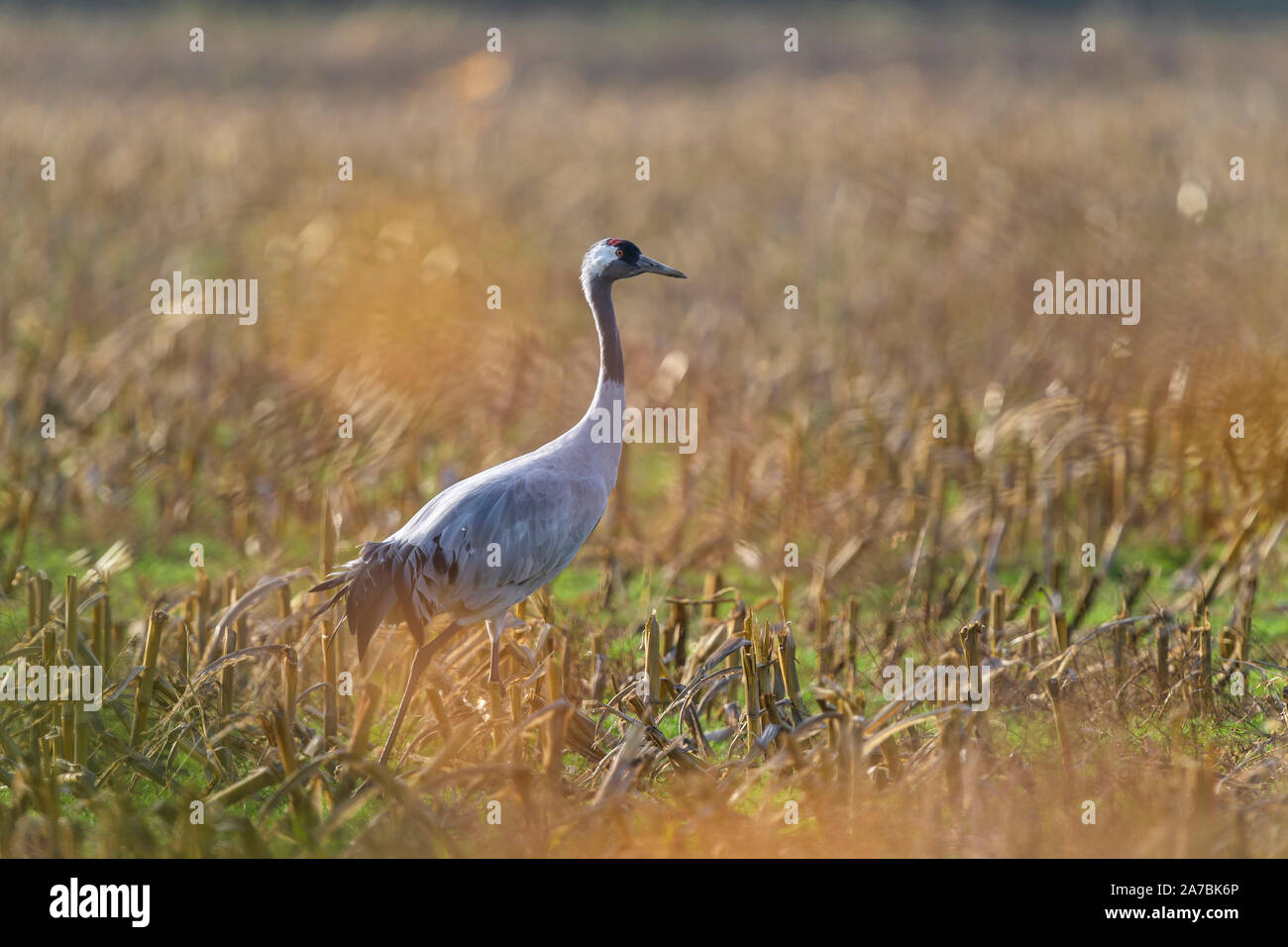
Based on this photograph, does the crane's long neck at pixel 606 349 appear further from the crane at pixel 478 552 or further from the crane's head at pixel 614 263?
the crane at pixel 478 552

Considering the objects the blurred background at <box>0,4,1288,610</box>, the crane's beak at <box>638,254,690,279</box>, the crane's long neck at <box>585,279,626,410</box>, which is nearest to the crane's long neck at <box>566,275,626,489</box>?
the crane's long neck at <box>585,279,626,410</box>

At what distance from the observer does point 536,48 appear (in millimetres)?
20547

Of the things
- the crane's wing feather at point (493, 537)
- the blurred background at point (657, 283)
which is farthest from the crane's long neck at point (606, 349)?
the blurred background at point (657, 283)

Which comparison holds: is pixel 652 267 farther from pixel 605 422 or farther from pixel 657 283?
pixel 657 283

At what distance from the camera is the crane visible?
4.65 meters

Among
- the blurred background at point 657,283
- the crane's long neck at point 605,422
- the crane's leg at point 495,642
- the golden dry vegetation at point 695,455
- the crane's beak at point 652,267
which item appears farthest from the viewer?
the blurred background at point 657,283

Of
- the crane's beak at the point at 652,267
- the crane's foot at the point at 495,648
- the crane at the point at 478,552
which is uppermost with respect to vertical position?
the crane's beak at the point at 652,267

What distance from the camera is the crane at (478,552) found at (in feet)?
15.3

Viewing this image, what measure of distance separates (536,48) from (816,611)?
15.9 metres

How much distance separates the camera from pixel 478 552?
4.64m

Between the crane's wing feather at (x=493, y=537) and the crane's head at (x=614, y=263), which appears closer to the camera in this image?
the crane's wing feather at (x=493, y=537)

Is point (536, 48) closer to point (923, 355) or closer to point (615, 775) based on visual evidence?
point (923, 355)

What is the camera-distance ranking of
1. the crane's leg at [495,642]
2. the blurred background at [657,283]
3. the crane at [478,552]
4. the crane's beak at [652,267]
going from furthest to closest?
the blurred background at [657,283]
the crane's beak at [652,267]
the crane's leg at [495,642]
the crane at [478,552]
